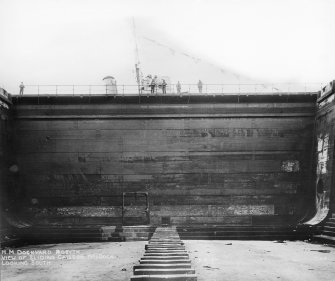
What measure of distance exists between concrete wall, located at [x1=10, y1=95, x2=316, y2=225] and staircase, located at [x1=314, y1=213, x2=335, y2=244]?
2.73 m

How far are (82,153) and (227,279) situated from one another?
1183cm

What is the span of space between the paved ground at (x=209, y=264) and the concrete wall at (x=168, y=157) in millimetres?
5139

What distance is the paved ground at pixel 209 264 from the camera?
7441 mm

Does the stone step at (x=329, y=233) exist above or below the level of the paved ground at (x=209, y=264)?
below

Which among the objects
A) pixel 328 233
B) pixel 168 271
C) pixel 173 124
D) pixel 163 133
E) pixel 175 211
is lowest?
pixel 328 233

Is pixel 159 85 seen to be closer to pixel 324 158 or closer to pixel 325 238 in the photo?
pixel 324 158

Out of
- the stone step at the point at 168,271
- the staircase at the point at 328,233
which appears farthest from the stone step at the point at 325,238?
the stone step at the point at 168,271

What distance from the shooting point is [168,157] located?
17266 mm

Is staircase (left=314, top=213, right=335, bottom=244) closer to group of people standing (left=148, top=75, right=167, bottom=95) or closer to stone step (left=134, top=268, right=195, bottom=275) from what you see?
stone step (left=134, top=268, right=195, bottom=275)

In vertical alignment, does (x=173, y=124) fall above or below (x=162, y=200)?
above

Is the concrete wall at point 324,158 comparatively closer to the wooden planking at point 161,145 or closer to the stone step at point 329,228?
the stone step at point 329,228

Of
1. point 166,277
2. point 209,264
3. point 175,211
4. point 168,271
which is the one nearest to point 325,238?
point 175,211

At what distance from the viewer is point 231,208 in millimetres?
17031

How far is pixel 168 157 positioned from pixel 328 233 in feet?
25.6
